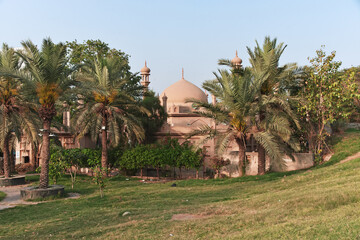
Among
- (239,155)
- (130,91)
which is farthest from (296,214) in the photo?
(130,91)

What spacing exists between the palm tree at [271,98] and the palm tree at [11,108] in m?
10.5

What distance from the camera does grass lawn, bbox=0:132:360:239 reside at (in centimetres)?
628

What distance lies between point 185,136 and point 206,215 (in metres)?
10.00

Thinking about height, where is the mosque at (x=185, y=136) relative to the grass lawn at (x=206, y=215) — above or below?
above

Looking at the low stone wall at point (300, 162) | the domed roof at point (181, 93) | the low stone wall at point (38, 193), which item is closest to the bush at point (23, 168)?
the low stone wall at point (38, 193)

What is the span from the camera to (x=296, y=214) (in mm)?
7348

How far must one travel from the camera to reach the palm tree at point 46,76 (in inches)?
521

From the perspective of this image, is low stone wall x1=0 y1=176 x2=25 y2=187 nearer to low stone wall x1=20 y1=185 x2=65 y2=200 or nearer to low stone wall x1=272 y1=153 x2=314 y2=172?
low stone wall x1=20 y1=185 x2=65 y2=200

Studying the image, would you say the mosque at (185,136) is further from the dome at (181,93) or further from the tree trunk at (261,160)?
the tree trunk at (261,160)

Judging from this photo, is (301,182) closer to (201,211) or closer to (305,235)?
(201,211)

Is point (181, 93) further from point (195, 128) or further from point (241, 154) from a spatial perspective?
point (241, 154)

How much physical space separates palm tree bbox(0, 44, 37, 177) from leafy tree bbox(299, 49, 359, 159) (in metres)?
12.8

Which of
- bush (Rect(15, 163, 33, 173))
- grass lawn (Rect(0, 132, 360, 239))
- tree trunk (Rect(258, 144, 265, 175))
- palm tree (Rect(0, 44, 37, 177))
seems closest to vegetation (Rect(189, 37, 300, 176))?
tree trunk (Rect(258, 144, 265, 175))

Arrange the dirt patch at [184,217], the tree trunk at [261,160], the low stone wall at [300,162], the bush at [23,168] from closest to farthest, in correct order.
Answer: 1. the dirt patch at [184,217]
2. the tree trunk at [261,160]
3. the low stone wall at [300,162]
4. the bush at [23,168]
